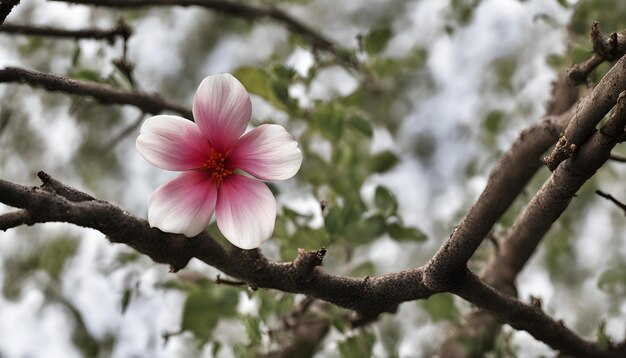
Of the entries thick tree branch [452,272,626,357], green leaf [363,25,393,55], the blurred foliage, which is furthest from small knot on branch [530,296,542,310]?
the blurred foliage

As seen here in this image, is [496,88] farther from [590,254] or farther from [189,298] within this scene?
[189,298]

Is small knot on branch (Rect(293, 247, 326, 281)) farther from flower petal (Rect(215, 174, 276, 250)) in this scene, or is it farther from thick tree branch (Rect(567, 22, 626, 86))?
thick tree branch (Rect(567, 22, 626, 86))

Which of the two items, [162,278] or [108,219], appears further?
[162,278]

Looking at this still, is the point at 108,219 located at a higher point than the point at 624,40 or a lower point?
lower

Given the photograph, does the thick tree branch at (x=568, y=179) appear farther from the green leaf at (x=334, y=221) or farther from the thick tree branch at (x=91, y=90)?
the thick tree branch at (x=91, y=90)

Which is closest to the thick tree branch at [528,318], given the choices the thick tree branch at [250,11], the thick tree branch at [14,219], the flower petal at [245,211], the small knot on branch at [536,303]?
the small knot on branch at [536,303]

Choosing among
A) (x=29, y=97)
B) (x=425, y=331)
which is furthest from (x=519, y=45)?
(x=29, y=97)
